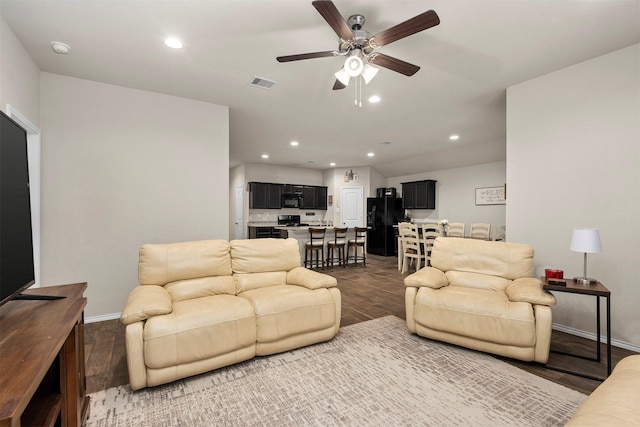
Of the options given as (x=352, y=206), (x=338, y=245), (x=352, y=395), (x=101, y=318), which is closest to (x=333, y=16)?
Answer: (x=352, y=395)

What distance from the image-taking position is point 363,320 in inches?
137

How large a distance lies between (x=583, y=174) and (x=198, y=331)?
3920mm

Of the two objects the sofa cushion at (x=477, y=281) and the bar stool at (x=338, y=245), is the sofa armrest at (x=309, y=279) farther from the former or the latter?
the bar stool at (x=338, y=245)

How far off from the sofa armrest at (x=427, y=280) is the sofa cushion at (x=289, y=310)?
827mm

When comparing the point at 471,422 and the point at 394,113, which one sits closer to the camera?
the point at 471,422

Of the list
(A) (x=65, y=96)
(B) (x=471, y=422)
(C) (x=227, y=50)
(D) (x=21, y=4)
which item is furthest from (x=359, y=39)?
(A) (x=65, y=96)

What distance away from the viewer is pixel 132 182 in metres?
3.57

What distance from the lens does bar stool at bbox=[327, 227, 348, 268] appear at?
661 centimetres

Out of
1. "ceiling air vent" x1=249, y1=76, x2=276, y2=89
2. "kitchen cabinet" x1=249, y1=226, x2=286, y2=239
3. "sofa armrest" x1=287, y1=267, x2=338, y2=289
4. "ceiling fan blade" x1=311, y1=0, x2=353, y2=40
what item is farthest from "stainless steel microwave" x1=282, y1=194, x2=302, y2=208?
"ceiling fan blade" x1=311, y1=0, x2=353, y2=40

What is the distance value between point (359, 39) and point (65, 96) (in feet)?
11.0

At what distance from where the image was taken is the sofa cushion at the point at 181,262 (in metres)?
2.67

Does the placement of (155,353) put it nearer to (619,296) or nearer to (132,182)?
(132,182)

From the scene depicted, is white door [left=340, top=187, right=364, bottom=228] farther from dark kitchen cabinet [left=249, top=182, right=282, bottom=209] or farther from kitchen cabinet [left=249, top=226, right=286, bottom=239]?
kitchen cabinet [left=249, top=226, right=286, bottom=239]

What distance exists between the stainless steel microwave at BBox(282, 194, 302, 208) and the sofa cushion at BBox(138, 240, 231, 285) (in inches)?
238
